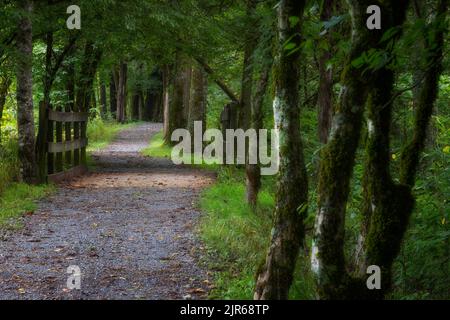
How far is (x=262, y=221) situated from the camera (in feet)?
34.0

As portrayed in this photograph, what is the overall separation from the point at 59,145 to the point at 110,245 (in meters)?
6.66

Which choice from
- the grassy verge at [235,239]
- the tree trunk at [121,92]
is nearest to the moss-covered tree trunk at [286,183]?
the grassy verge at [235,239]

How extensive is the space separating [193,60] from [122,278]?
1184cm

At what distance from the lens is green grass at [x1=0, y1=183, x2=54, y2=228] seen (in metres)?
9.95

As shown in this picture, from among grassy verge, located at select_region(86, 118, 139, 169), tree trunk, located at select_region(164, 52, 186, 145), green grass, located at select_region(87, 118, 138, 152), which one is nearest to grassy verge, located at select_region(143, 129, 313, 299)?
tree trunk, located at select_region(164, 52, 186, 145)

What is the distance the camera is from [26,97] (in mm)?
12828

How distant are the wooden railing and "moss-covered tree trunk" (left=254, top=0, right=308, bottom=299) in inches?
362

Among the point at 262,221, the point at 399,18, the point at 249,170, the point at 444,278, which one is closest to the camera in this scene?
the point at 399,18

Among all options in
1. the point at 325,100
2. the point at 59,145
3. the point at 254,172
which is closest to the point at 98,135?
the point at 59,145

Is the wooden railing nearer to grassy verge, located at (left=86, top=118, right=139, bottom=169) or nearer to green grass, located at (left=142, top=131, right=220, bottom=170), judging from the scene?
green grass, located at (left=142, top=131, right=220, bottom=170)

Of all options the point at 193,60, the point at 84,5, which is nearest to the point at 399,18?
the point at 84,5

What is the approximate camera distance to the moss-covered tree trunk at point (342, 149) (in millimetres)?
4430

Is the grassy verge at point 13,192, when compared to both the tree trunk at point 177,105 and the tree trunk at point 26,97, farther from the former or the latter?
the tree trunk at point 177,105
